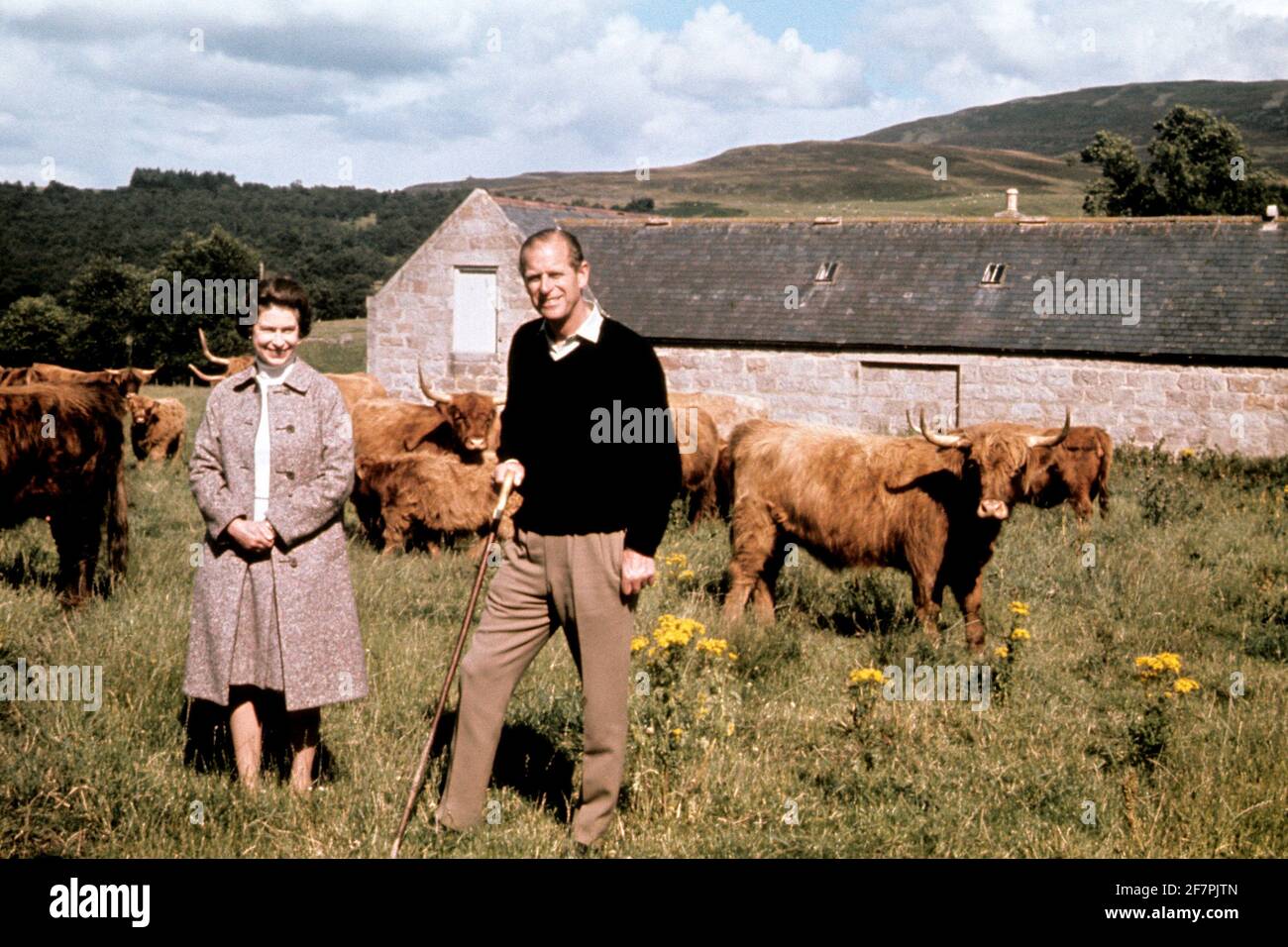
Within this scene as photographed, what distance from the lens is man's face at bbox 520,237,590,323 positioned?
3963mm

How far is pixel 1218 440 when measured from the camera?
18609mm

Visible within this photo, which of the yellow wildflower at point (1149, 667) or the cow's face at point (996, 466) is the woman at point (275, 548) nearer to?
the yellow wildflower at point (1149, 667)

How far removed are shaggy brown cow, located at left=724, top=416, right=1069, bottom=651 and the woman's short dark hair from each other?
4250mm

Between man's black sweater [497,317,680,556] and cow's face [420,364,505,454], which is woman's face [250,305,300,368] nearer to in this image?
man's black sweater [497,317,680,556]

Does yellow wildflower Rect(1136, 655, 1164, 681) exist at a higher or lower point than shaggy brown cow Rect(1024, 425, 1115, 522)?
lower

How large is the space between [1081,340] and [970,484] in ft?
43.6

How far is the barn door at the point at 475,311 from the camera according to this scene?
78.4 feet

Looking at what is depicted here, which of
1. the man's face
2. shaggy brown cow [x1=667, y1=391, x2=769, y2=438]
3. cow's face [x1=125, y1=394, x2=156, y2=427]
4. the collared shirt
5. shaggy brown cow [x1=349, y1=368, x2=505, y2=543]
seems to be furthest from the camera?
cow's face [x1=125, y1=394, x2=156, y2=427]

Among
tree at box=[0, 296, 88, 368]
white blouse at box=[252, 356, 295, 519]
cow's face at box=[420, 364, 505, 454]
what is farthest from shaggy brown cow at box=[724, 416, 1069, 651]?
tree at box=[0, 296, 88, 368]

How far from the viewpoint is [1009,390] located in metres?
20.3

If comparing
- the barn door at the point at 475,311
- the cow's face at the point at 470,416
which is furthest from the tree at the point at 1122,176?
the cow's face at the point at 470,416

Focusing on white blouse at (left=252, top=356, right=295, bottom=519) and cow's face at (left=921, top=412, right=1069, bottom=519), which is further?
cow's face at (left=921, top=412, right=1069, bottom=519)

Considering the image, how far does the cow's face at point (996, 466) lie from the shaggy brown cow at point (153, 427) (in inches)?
550
